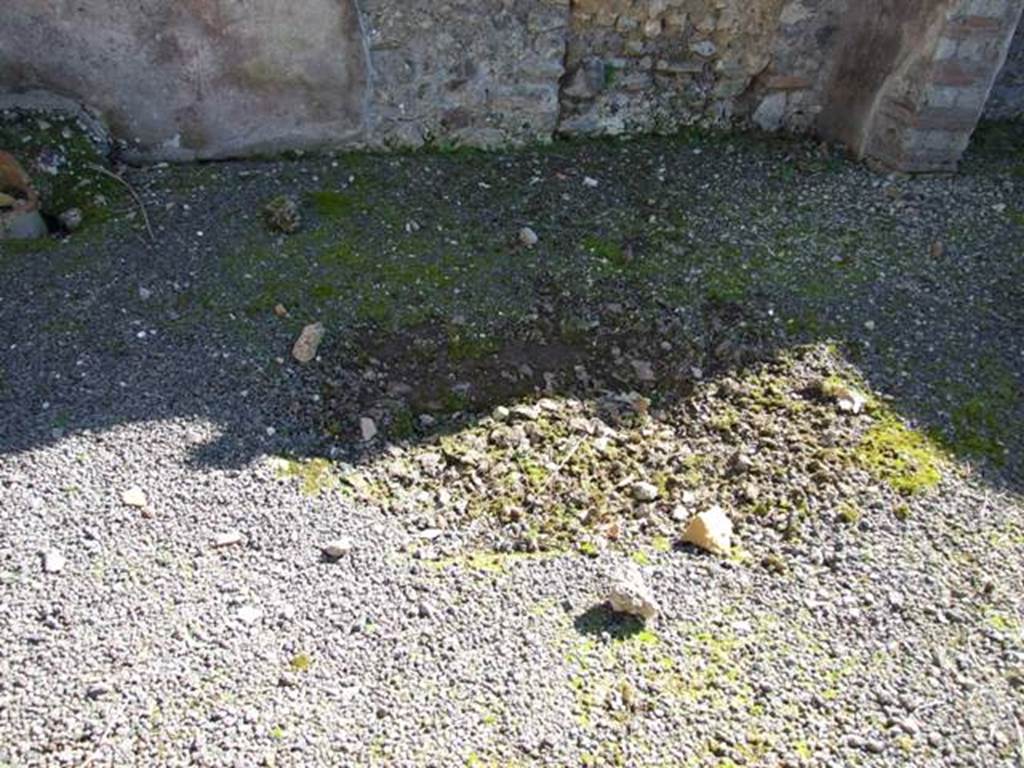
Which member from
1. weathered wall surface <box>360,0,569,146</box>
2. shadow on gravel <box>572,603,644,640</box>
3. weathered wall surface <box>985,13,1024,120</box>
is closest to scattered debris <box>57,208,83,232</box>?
weathered wall surface <box>360,0,569,146</box>

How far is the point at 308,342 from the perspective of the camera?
4133mm

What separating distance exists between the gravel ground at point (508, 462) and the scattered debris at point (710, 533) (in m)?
0.05

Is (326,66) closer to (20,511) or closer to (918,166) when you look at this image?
(20,511)

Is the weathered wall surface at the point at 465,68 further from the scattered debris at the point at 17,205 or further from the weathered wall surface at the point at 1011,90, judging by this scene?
the weathered wall surface at the point at 1011,90

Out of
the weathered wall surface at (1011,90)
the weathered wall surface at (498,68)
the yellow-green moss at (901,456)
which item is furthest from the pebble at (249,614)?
the weathered wall surface at (1011,90)

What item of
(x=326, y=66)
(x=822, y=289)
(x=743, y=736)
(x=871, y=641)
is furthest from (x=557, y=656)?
(x=326, y=66)

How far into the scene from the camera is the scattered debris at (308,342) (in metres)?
4.10

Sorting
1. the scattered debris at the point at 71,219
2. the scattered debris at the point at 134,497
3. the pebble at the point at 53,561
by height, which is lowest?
the scattered debris at the point at 134,497

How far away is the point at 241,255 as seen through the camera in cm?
458

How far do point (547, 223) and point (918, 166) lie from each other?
7.67 feet

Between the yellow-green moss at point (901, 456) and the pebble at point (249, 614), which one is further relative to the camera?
the yellow-green moss at point (901, 456)

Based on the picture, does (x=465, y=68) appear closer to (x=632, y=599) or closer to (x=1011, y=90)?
(x=632, y=599)

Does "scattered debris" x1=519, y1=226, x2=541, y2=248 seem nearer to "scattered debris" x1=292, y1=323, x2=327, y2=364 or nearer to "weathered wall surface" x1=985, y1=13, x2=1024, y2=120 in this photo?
"scattered debris" x1=292, y1=323, x2=327, y2=364

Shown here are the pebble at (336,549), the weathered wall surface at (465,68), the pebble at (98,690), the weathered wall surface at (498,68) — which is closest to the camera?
the pebble at (98,690)
